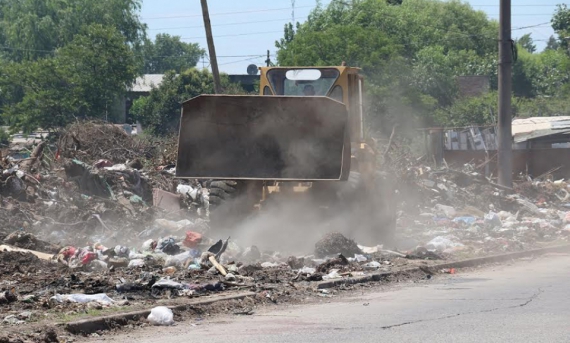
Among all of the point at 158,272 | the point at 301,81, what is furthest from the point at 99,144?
the point at 158,272

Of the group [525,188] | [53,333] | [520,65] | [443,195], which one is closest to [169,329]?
[53,333]

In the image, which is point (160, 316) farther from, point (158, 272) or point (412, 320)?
point (158, 272)

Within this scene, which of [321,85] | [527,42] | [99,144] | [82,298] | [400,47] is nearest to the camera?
[82,298]

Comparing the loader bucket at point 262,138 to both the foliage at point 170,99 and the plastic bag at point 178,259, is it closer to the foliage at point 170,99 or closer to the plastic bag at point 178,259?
the plastic bag at point 178,259

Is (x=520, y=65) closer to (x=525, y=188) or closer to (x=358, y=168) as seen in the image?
(x=525, y=188)

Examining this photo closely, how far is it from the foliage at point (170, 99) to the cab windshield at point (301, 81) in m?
39.9

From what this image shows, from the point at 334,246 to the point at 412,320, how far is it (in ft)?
16.3

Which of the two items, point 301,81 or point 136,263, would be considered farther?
point 301,81

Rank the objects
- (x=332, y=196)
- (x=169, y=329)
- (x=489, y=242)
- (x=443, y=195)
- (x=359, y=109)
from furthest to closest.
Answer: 1. (x=443, y=195)
2. (x=489, y=242)
3. (x=359, y=109)
4. (x=332, y=196)
5. (x=169, y=329)

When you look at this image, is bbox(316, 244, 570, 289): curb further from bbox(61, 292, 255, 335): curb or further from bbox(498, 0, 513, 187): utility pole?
bbox(498, 0, 513, 187): utility pole

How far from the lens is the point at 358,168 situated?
16.7 meters

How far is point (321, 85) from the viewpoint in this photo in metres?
16.4

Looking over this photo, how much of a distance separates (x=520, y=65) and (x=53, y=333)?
81175 mm

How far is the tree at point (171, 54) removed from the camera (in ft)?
422
